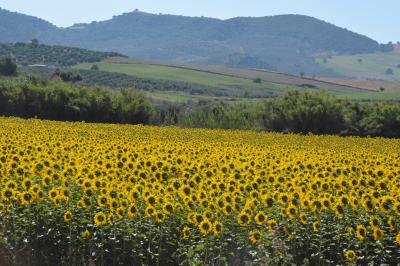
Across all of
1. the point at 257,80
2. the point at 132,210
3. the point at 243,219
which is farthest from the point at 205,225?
the point at 257,80

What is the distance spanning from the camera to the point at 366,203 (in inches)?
407

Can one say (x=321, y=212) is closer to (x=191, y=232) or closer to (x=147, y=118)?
(x=191, y=232)

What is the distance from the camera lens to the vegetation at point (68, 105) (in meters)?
50.4

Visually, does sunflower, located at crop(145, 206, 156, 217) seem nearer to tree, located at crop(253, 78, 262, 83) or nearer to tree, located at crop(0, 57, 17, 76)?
tree, located at crop(0, 57, 17, 76)

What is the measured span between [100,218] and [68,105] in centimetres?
4114

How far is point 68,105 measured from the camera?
50094 millimetres

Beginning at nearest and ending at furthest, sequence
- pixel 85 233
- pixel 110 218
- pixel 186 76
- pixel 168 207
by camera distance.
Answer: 1. pixel 85 233
2. pixel 110 218
3. pixel 168 207
4. pixel 186 76

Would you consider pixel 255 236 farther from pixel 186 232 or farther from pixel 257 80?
pixel 257 80

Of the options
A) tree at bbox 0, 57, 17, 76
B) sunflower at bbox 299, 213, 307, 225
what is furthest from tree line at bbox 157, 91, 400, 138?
tree at bbox 0, 57, 17, 76

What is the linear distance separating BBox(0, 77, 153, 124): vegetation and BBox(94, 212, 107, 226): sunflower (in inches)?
1599

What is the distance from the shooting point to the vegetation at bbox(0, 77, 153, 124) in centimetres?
5044

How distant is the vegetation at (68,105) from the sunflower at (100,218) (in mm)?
40627

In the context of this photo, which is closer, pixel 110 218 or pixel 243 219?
pixel 243 219

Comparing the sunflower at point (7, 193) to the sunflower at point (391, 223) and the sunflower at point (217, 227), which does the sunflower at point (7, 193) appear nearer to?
the sunflower at point (217, 227)
